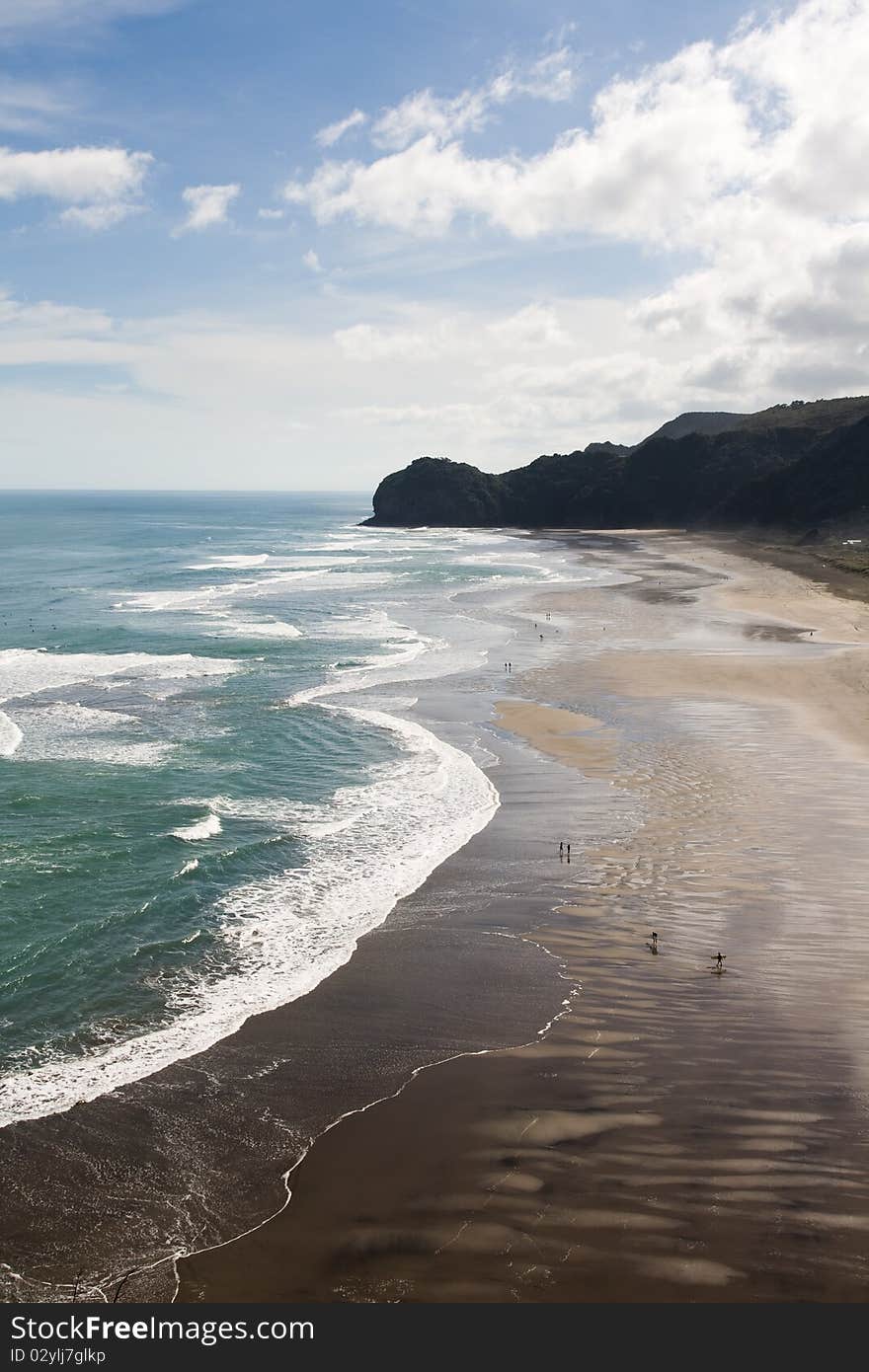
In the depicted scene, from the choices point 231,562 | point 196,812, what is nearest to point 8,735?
point 196,812

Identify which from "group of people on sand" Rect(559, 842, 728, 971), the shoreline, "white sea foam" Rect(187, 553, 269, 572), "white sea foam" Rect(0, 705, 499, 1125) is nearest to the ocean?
"white sea foam" Rect(0, 705, 499, 1125)

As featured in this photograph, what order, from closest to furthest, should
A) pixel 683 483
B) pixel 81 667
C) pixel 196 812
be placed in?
pixel 196 812
pixel 81 667
pixel 683 483

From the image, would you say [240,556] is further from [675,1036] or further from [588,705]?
[675,1036]

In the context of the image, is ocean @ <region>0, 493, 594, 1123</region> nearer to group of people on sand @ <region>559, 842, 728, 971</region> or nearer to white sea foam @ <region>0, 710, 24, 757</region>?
white sea foam @ <region>0, 710, 24, 757</region>

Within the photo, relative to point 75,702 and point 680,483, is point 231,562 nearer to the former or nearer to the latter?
point 75,702

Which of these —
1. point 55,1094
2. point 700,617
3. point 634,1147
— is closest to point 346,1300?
point 634,1147

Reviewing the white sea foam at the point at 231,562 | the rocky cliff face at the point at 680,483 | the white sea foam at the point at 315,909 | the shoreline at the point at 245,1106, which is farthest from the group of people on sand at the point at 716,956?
the rocky cliff face at the point at 680,483
